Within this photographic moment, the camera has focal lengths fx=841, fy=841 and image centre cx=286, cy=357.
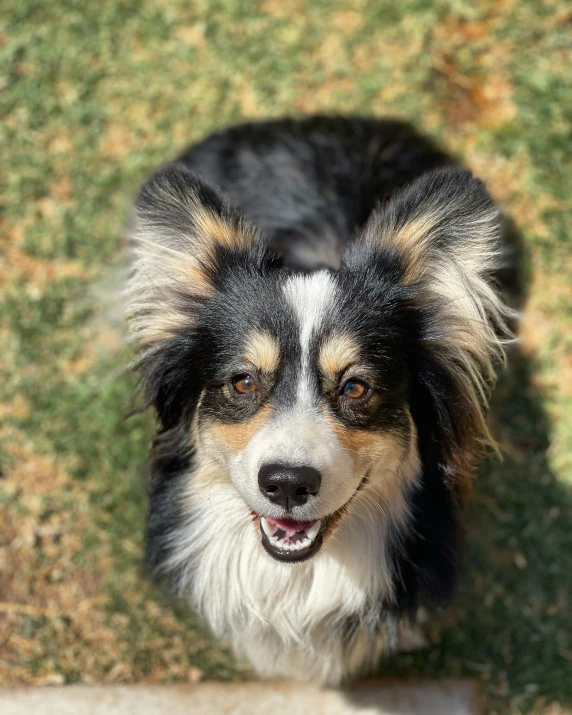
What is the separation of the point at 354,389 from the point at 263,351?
0.29 metres

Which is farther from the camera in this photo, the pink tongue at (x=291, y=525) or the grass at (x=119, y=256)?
the grass at (x=119, y=256)

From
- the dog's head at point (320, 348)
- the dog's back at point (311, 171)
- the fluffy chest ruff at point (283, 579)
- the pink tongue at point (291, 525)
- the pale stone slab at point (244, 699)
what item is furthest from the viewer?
the dog's back at point (311, 171)

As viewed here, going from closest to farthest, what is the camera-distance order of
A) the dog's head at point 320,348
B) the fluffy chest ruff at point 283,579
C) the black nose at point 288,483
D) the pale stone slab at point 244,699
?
the black nose at point 288,483
the dog's head at point 320,348
the fluffy chest ruff at point 283,579
the pale stone slab at point 244,699

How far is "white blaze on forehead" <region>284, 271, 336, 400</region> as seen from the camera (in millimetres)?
2467

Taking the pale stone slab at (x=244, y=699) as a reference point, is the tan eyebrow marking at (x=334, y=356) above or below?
above

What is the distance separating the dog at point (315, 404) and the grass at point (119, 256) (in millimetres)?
916

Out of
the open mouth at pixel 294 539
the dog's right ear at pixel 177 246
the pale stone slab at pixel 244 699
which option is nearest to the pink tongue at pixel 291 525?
the open mouth at pixel 294 539

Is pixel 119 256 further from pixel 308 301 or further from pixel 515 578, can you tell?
pixel 515 578

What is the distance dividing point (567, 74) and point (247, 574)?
11.1 feet

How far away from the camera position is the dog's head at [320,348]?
2.44 m

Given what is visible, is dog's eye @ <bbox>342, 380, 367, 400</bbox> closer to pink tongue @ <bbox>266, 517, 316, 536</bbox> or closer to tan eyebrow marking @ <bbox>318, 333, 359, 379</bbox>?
tan eyebrow marking @ <bbox>318, 333, 359, 379</bbox>

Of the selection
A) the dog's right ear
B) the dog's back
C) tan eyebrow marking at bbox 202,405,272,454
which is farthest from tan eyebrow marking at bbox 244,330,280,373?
the dog's back

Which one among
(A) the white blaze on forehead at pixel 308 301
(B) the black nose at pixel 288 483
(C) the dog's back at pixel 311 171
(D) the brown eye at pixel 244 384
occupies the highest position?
(C) the dog's back at pixel 311 171

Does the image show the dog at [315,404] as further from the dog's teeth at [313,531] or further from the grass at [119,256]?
the grass at [119,256]
